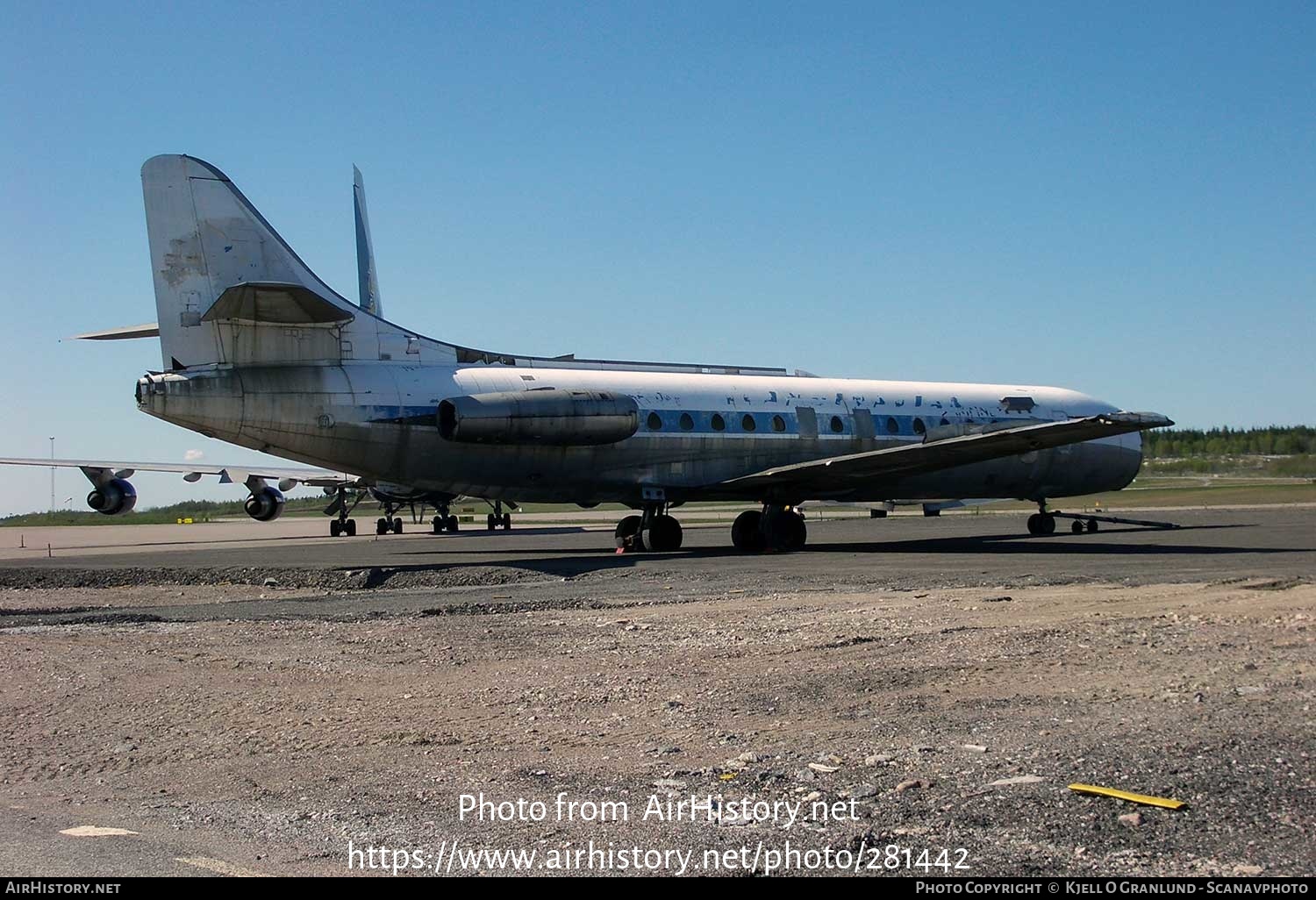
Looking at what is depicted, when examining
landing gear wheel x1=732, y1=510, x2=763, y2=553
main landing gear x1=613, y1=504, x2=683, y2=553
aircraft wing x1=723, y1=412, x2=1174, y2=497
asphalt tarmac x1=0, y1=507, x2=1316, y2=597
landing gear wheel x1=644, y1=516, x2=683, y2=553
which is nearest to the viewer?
asphalt tarmac x1=0, y1=507, x2=1316, y2=597

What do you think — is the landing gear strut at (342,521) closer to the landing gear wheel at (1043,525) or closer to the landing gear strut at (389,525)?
the landing gear strut at (389,525)

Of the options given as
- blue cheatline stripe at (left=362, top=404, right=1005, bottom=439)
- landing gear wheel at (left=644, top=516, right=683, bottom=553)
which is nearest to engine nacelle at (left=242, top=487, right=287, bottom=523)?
landing gear wheel at (left=644, top=516, right=683, bottom=553)

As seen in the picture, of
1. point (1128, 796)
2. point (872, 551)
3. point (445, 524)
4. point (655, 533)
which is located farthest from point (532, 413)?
point (445, 524)

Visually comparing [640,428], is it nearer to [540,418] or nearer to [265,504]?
[540,418]

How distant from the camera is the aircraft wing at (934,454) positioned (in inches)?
897

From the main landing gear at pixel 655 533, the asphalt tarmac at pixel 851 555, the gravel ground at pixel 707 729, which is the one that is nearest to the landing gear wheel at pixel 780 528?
the asphalt tarmac at pixel 851 555

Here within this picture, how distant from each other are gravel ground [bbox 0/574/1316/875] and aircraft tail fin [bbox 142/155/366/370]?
807 cm

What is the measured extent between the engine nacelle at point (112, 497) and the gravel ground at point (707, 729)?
31.4 m

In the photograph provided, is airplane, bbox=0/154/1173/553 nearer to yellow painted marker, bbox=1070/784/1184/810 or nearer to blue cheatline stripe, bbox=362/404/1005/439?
blue cheatline stripe, bbox=362/404/1005/439

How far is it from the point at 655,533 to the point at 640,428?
2.55 metres

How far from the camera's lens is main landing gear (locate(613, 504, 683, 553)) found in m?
26.4

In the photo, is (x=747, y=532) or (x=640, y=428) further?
(x=747, y=532)

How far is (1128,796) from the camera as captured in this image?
5.80m

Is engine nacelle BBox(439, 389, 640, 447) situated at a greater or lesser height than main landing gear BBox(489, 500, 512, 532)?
greater
